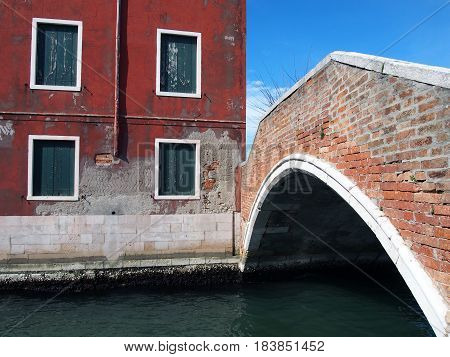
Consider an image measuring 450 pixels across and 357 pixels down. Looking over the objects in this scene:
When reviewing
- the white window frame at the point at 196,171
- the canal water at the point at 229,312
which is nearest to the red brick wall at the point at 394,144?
the canal water at the point at 229,312

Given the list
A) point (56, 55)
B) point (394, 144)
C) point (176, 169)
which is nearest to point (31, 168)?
point (56, 55)

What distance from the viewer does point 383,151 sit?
2.55 metres

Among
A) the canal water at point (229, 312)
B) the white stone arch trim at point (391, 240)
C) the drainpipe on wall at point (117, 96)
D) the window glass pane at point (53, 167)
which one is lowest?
the canal water at point (229, 312)

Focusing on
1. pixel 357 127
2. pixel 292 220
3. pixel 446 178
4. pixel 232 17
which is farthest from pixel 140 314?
pixel 232 17

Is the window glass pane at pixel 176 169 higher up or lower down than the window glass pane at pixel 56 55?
lower down

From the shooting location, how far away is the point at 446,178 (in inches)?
76.0

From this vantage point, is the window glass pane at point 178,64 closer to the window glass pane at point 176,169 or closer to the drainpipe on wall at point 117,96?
the drainpipe on wall at point 117,96

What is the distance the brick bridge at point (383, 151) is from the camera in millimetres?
2002

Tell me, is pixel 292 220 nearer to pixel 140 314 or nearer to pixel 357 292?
pixel 357 292

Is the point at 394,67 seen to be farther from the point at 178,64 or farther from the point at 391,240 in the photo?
the point at 178,64

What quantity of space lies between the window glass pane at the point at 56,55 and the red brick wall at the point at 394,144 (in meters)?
4.84

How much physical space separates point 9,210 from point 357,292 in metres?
6.32

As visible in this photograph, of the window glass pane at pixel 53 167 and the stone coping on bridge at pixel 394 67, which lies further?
the window glass pane at pixel 53 167
